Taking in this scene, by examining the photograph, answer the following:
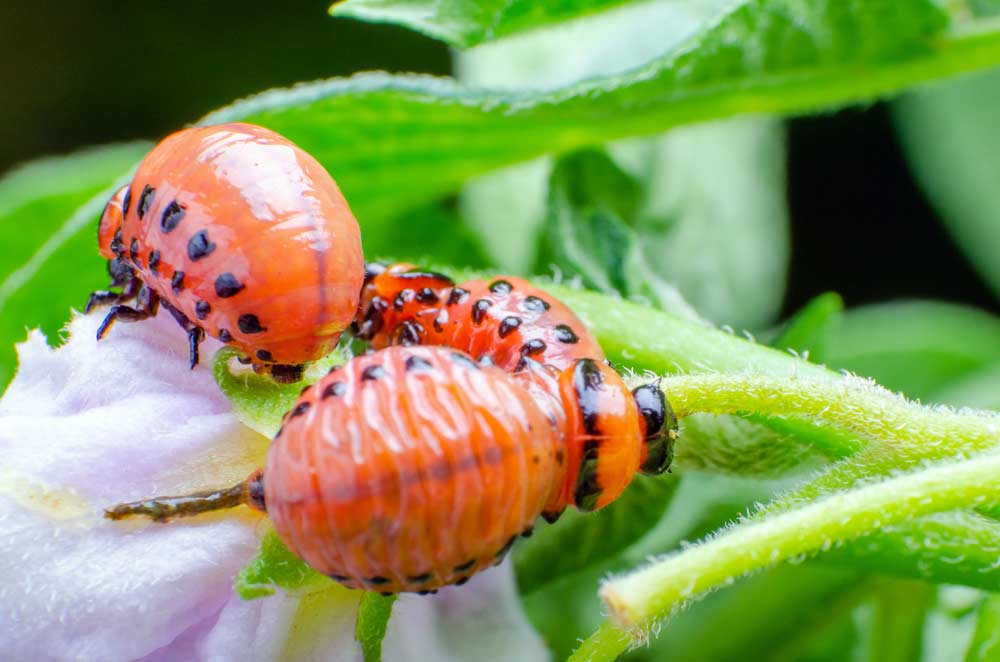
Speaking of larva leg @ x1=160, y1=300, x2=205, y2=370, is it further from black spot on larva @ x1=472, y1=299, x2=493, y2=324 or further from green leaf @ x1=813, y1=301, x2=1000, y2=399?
green leaf @ x1=813, y1=301, x2=1000, y2=399

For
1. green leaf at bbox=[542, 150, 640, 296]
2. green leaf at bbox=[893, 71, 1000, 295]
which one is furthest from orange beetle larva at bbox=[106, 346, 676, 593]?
green leaf at bbox=[893, 71, 1000, 295]

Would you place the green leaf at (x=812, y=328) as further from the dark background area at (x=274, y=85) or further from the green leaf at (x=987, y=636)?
the dark background area at (x=274, y=85)

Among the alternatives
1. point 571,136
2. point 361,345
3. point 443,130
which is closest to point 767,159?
point 571,136

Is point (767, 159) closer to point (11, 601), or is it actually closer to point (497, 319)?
point (497, 319)

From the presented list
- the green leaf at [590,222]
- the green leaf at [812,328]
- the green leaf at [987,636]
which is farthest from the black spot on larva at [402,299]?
the green leaf at [987,636]

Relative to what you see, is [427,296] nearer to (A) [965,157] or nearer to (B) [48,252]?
(B) [48,252]

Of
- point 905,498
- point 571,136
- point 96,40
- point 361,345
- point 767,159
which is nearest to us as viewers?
point 905,498

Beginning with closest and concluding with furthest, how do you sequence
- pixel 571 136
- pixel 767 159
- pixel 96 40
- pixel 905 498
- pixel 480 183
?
pixel 905 498, pixel 571 136, pixel 480 183, pixel 767 159, pixel 96 40
